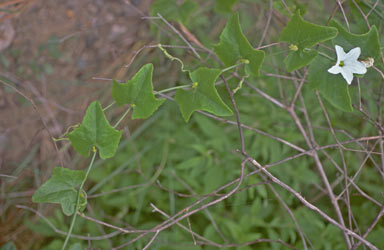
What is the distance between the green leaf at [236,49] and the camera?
94 cm

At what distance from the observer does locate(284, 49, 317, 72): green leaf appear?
94 centimetres

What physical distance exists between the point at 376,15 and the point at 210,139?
0.82m

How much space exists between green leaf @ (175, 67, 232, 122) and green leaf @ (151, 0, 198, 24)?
0.55m

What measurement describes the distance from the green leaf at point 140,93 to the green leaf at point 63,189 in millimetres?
198

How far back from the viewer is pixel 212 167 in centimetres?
161

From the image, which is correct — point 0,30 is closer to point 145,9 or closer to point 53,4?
point 53,4

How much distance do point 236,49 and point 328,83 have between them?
9.5 inches

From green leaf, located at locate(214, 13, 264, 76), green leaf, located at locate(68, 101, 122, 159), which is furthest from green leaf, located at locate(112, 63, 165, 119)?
green leaf, located at locate(214, 13, 264, 76)

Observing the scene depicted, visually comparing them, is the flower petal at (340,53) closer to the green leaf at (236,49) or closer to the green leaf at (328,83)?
the green leaf at (328,83)

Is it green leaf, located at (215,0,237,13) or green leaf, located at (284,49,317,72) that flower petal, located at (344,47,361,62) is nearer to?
green leaf, located at (284,49,317,72)

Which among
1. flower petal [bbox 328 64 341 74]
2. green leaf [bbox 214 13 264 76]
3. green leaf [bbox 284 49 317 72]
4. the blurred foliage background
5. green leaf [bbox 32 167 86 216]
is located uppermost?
green leaf [bbox 214 13 264 76]

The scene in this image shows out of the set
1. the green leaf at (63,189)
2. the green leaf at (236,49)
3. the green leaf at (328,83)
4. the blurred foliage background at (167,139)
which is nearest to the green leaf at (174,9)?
the blurred foliage background at (167,139)

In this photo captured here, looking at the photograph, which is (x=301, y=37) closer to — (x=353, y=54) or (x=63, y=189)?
Result: (x=353, y=54)

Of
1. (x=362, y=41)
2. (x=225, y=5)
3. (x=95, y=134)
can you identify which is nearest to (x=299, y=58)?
(x=362, y=41)
